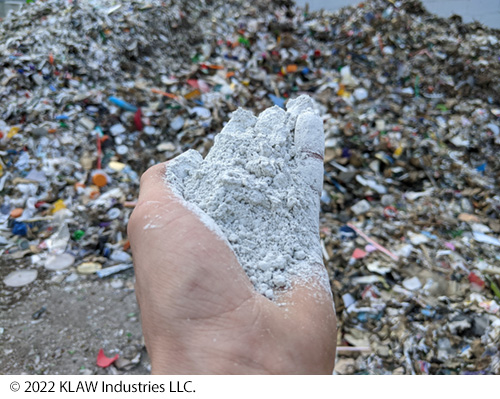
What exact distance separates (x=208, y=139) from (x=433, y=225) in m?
2.70

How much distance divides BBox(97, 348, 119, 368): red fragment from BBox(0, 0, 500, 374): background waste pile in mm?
74

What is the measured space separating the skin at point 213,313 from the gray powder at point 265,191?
0.08 metres

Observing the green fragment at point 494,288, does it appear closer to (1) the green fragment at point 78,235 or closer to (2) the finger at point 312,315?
(2) the finger at point 312,315

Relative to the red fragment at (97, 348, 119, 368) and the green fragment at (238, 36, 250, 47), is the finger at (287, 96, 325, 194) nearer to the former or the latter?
the red fragment at (97, 348, 119, 368)

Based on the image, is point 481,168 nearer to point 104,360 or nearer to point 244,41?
point 244,41

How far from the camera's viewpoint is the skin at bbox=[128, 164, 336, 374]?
3.54 ft

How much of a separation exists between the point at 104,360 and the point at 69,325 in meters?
0.45

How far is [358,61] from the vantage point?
19.4ft

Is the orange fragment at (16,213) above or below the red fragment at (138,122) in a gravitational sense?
below

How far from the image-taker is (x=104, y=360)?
2674 mm

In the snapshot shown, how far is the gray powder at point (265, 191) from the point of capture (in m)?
1.34

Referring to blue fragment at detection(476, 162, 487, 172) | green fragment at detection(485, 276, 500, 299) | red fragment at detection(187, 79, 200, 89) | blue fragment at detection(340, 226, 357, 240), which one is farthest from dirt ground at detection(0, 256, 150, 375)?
blue fragment at detection(476, 162, 487, 172)

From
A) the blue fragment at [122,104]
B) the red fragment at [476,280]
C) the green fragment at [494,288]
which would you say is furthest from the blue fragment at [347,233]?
the blue fragment at [122,104]

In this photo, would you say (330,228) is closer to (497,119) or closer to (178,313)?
(178,313)
